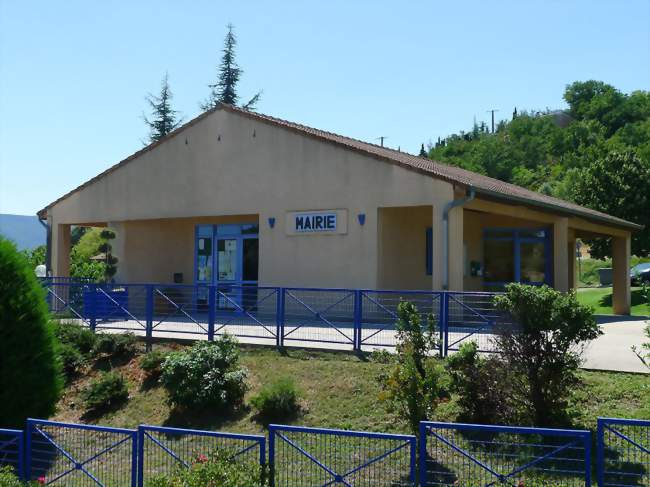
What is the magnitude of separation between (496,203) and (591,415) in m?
8.79

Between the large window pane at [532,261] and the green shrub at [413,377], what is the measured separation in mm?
12833

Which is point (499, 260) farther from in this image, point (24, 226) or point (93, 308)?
point (24, 226)

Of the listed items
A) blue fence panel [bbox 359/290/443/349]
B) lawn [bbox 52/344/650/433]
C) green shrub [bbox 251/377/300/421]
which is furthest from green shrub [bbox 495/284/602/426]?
green shrub [bbox 251/377/300/421]

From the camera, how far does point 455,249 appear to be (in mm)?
15242

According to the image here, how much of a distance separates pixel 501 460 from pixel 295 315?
737cm

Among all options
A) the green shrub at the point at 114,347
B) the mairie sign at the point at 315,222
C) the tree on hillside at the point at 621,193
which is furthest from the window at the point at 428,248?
the tree on hillside at the point at 621,193

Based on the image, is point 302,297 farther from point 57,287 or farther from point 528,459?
point 528,459

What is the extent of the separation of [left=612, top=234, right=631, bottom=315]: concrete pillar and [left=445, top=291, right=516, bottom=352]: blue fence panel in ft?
46.6

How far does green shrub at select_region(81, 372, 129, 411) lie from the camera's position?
11.4 metres

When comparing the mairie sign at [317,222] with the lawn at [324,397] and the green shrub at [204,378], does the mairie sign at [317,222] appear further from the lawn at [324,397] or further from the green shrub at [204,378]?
the green shrub at [204,378]

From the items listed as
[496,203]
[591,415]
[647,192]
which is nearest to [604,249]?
[647,192]

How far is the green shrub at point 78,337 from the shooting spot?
529 inches

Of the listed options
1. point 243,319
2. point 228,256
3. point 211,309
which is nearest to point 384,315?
point 243,319

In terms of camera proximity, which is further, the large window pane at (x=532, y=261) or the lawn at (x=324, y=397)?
the large window pane at (x=532, y=261)
